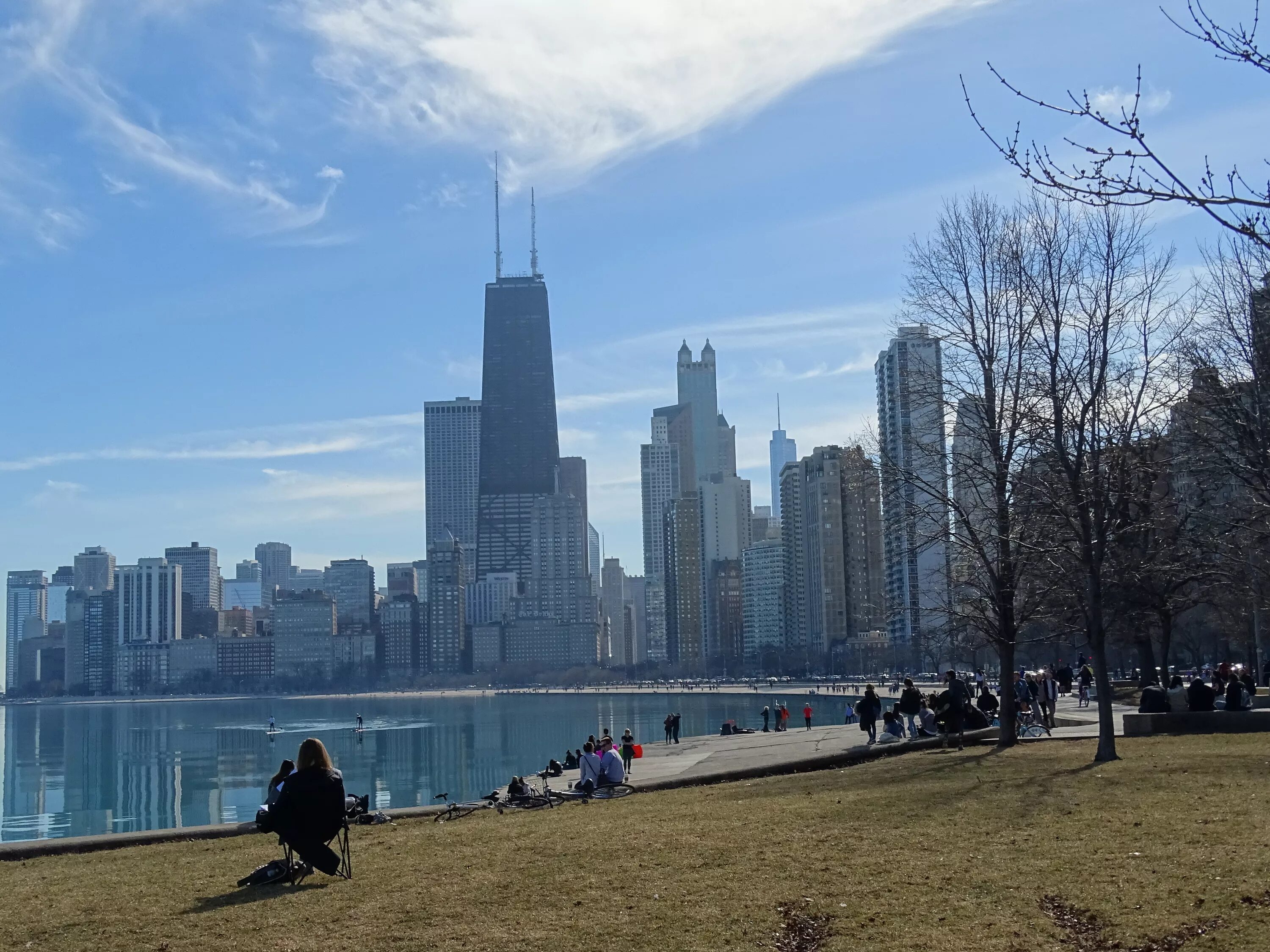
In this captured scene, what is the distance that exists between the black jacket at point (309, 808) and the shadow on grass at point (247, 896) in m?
0.40

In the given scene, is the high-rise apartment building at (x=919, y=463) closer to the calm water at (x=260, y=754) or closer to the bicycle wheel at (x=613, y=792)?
the bicycle wheel at (x=613, y=792)

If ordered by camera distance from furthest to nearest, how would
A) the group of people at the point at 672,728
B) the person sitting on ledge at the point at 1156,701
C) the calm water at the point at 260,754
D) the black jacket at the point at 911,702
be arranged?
the calm water at the point at 260,754 < the group of people at the point at 672,728 < the black jacket at the point at 911,702 < the person sitting on ledge at the point at 1156,701

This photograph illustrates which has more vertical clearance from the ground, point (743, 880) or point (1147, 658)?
point (1147, 658)

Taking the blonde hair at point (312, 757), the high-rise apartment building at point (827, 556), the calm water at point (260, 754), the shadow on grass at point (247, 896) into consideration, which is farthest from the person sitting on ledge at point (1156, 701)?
the high-rise apartment building at point (827, 556)

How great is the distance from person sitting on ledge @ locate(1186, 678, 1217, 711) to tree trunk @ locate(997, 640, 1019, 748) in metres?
3.45

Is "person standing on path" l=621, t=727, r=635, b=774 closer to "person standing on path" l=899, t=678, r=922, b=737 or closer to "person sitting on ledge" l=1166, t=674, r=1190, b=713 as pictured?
"person standing on path" l=899, t=678, r=922, b=737

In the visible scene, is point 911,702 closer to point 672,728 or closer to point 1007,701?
point 1007,701

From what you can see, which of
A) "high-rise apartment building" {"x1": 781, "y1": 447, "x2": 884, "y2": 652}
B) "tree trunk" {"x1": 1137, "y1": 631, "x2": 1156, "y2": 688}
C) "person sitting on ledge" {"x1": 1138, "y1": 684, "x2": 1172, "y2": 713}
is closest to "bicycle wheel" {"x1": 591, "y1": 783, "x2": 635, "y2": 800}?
"person sitting on ledge" {"x1": 1138, "y1": 684, "x2": 1172, "y2": 713}

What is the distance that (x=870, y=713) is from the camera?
86.6ft

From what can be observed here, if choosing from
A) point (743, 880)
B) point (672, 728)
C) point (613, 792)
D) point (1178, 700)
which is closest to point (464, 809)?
point (613, 792)

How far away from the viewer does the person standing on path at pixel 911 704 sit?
25766 millimetres

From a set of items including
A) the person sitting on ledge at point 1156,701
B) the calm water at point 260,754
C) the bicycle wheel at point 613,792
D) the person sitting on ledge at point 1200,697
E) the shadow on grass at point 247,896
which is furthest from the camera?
the calm water at point 260,754

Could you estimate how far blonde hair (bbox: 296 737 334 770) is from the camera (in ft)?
36.8

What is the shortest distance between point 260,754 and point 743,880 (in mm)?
77217
